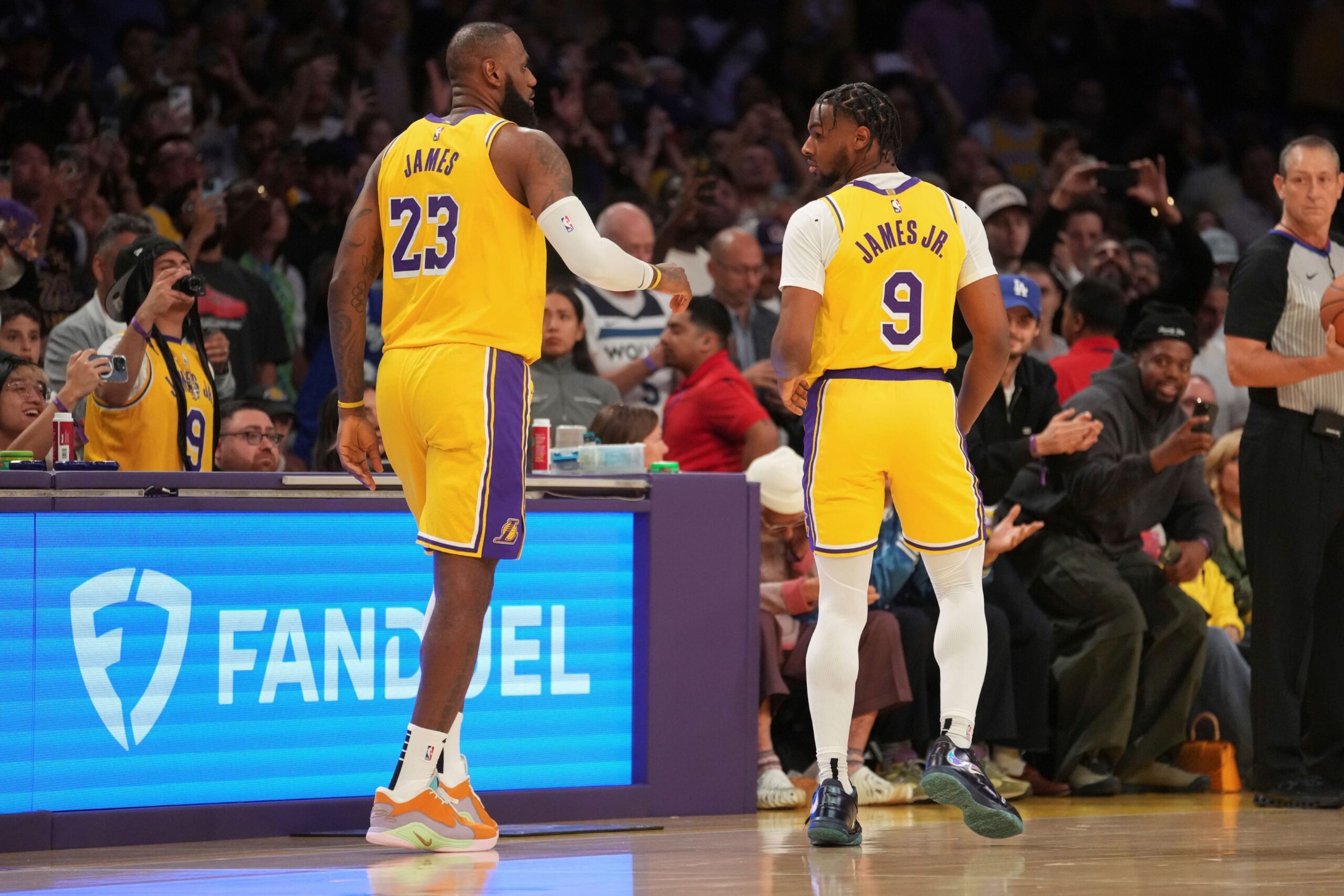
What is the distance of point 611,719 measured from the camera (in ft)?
18.5

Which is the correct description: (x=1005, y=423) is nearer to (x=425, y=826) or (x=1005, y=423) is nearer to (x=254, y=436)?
(x=254, y=436)

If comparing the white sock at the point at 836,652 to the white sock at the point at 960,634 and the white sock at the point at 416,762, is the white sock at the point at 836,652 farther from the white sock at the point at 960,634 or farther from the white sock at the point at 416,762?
the white sock at the point at 416,762

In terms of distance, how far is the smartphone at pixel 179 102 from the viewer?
905 cm

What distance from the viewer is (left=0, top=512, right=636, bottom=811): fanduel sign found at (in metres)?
4.82

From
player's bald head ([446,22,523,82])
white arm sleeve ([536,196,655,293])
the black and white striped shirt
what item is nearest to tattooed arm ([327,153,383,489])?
player's bald head ([446,22,523,82])

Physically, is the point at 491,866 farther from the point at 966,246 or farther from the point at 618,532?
the point at 966,246

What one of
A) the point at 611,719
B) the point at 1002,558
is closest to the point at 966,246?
the point at 611,719

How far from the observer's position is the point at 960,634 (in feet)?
15.5

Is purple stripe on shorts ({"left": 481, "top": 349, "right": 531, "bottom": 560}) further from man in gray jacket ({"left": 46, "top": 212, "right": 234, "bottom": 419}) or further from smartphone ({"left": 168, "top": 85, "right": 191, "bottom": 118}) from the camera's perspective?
smartphone ({"left": 168, "top": 85, "right": 191, "bottom": 118})

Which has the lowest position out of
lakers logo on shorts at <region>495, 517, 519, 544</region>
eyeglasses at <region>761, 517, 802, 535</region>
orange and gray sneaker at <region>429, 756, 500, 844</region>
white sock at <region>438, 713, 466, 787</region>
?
orange and gray sneaker at <region>429, 756, 500, 844</region>

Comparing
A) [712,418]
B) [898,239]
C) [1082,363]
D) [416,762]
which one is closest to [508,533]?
[416,762]

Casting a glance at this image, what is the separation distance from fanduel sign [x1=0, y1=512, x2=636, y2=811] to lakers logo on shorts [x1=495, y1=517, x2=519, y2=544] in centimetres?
90

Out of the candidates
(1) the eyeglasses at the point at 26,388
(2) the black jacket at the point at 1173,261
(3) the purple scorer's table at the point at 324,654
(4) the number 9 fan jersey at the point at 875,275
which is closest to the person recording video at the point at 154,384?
(1) the eyeglasses at the point at 26,388

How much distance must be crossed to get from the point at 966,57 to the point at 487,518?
9268mm
